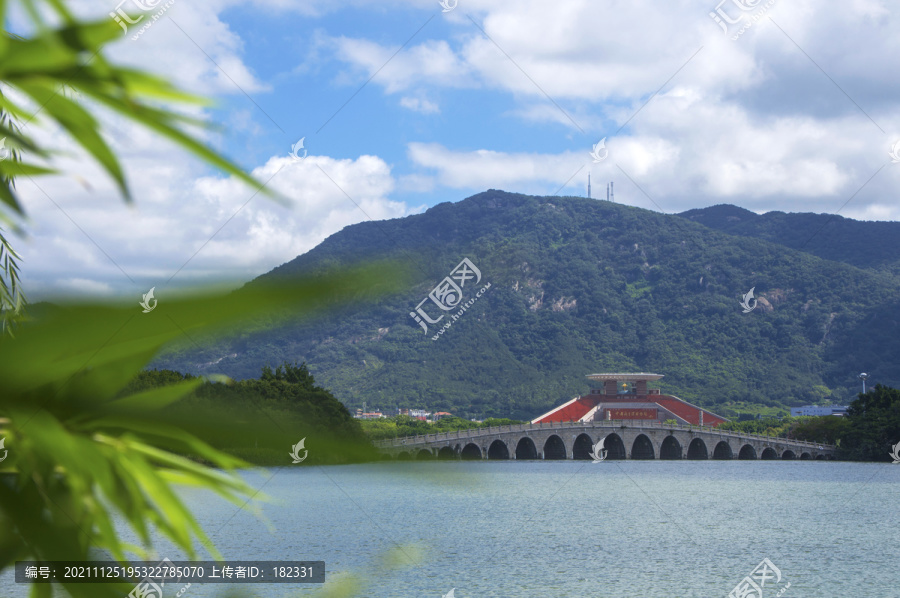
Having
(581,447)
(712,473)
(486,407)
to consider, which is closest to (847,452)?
(712,473)

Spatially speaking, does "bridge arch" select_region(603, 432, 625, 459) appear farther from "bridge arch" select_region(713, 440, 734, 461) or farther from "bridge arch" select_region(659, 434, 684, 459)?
"bridge arch" select_region(713, 440, 734, 461)

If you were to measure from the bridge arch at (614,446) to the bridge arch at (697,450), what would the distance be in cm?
457

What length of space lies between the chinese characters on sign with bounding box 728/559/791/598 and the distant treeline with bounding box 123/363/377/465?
1266cm

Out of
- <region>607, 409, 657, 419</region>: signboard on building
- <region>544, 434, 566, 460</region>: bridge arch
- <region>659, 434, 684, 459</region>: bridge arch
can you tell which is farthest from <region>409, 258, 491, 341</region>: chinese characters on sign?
<region>607, 409, 657, 419</region>: signboard on building

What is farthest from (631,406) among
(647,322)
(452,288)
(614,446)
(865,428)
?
(452,288)

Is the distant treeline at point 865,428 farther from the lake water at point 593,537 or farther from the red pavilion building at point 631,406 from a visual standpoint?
the lake water at point 593,537

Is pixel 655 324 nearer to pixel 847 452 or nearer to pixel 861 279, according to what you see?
pixel 861 279

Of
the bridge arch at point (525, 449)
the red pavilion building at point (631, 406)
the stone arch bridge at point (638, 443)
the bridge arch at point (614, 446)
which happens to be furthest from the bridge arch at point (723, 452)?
the bridge arch at point (525, 449)

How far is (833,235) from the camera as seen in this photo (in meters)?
91.8

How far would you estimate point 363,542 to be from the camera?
16.0 meters

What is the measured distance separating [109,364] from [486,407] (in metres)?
50.2

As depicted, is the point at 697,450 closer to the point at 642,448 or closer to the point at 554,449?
the point at 642,448

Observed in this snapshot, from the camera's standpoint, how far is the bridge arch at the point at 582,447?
5019 cm

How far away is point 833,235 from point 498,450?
6211cm
